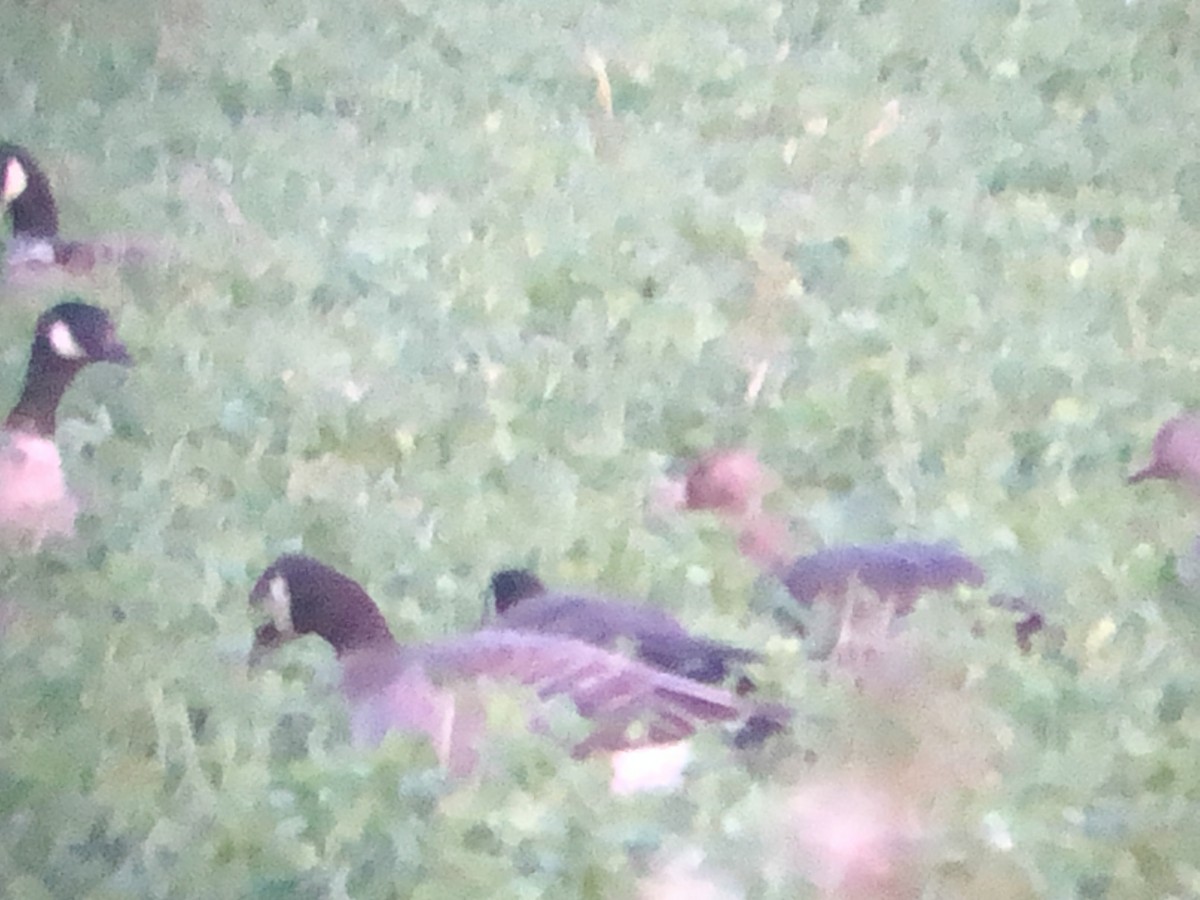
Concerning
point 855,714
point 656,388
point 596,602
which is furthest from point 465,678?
point 656,388

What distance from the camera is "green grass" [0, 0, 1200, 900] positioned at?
1535mm

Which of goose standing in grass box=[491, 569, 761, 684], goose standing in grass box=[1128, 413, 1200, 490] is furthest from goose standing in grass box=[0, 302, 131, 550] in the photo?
goose standing in grass box=[1128, 413, 1200, 490]

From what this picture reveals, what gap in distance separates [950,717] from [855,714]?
0.10m

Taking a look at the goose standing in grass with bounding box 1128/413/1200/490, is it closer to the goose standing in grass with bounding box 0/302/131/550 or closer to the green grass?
the green grass

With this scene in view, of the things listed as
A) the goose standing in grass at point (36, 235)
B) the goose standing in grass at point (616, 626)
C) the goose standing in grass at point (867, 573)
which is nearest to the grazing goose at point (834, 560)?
the goose standing in grass at point (867, 573)

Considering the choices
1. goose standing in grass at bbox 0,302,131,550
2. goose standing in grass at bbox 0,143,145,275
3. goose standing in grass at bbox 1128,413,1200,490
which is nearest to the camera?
goose standing in grass at bbox 0,302,131,550

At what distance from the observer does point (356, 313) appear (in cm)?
257

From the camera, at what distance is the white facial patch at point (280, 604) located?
1.81 m

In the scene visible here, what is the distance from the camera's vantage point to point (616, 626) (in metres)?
1.74

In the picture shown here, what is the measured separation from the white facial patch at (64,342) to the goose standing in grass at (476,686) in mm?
640

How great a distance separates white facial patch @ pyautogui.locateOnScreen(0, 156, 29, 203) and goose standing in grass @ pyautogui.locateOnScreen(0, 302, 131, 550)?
0.45 metres

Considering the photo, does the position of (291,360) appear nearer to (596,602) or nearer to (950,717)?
(596,602)

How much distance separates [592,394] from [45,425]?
0.76 metres

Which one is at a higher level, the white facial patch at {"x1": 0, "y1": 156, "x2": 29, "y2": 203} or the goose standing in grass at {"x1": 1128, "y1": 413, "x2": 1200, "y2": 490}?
the white facial patch at {"x1": 0, "y1": 156, "x2": 29, "y2": 203}
